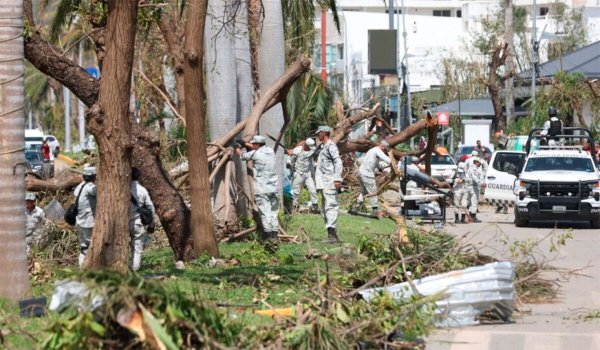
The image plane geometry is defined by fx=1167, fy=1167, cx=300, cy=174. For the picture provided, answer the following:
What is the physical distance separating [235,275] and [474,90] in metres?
59.7

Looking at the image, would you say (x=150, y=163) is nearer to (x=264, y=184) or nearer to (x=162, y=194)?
(x=162, y=194)

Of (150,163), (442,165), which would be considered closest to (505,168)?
(442,165)

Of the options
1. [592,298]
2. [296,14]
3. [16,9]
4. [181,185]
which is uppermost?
[296,14]

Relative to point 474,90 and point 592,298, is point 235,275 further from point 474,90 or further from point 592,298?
point 474,90

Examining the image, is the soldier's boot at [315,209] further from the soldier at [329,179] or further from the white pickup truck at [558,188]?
the soldier at [329,179]

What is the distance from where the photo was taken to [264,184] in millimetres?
19078

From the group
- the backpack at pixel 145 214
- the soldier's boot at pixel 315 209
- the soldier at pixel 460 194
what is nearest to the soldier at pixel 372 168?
the soldier's boot at pixel 315 209

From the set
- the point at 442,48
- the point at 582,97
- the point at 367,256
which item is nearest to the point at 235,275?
the point at 367,256

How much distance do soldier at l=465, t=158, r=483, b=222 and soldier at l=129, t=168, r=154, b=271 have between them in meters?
14.4

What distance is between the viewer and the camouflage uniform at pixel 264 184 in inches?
748

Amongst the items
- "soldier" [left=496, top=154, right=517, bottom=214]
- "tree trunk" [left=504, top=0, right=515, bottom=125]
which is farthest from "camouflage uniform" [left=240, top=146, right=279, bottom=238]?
"tree trunk" [left=504, top=0, right=515, bottom=125]

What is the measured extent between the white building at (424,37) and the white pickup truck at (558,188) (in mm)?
41515

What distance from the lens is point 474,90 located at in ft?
237

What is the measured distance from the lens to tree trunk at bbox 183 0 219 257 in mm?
14922
